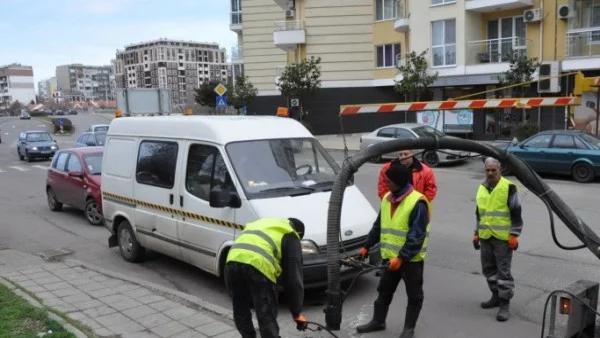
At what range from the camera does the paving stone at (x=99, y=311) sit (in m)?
6.05

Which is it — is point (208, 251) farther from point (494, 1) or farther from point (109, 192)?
point (494, 1)

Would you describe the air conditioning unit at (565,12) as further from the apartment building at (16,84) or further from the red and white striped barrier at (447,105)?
the apartment building at (16,84)

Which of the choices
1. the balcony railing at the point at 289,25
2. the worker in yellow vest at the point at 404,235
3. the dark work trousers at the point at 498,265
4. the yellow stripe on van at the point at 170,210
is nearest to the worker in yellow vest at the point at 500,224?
the dark work trousers at the point at 498,265

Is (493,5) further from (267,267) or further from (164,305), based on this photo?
(267,267)

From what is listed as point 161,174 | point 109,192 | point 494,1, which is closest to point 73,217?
point 109,192

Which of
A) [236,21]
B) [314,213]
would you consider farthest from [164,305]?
[236,21]

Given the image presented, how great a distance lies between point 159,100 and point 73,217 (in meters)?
8.13

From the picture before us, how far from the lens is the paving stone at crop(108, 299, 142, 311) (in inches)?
246

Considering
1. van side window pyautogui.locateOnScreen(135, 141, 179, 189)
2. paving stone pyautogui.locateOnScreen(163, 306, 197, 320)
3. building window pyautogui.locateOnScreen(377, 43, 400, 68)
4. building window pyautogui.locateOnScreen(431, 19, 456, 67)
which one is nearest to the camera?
paving stone pyautogui.locateOnScreen(163, 306, 197, 320)

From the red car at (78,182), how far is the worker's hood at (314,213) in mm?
6228

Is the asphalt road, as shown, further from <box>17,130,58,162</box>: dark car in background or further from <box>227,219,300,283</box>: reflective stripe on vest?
<box>17,130,58,162</box>: dark car in background

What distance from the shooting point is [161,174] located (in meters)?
7.60

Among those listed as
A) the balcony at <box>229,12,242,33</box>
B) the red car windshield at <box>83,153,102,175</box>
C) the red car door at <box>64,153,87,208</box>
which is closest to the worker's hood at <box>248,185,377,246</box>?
the red car windshield at <box>83,153,102,175</box>

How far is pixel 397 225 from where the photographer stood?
16.4 feet
